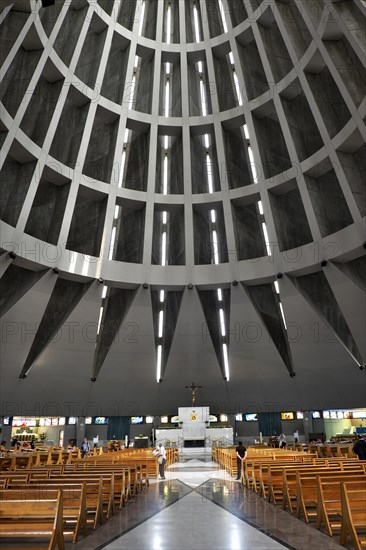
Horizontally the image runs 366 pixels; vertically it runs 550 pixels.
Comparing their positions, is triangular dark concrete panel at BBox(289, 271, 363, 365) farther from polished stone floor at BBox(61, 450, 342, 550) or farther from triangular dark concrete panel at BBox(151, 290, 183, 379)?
polished stone floor at BBox(61, 450, 342, 550)

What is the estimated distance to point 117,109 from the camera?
20.7 m

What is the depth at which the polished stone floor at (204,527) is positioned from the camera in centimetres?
496

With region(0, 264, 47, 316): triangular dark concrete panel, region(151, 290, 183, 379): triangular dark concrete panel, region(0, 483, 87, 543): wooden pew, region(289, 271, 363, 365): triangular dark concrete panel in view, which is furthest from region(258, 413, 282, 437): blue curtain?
region(0, 483, 87, 543): wooden pew

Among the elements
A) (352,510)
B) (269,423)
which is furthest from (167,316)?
(352,510)

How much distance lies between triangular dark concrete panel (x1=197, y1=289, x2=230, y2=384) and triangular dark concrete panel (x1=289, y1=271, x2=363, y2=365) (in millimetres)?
4621

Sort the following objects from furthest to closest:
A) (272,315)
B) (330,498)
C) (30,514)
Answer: (272,315)
(330,498)
(30,514)

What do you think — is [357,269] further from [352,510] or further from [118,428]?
[118,428]

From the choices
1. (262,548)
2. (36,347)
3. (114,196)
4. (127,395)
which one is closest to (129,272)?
(114,196)

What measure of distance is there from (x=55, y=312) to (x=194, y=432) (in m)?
11.5

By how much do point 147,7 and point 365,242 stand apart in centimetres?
1684

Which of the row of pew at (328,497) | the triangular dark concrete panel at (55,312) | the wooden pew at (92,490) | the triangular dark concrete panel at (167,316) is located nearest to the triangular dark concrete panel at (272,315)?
the triangular dark concrete panel at (167,316)

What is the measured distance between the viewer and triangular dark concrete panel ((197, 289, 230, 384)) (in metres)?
24.3

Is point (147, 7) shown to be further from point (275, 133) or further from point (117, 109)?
point (275, 133)

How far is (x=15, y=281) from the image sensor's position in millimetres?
19719
